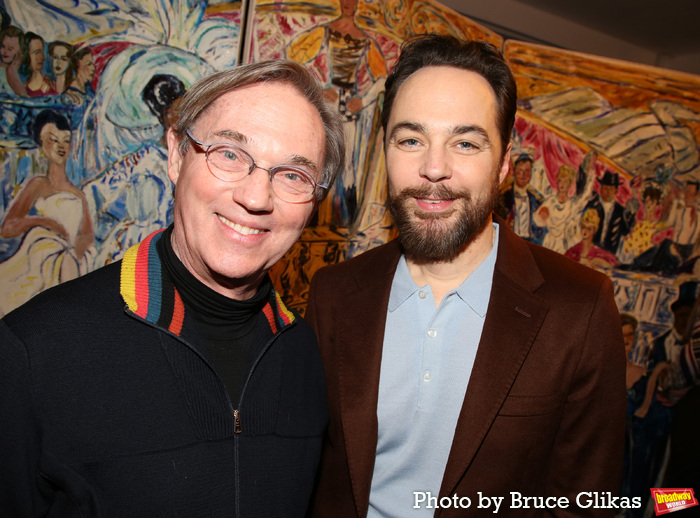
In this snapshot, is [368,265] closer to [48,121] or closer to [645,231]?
[48,121]

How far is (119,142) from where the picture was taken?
204 cm

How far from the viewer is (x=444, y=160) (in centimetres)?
184

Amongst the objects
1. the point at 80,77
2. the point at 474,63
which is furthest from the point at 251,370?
the point at 474,63

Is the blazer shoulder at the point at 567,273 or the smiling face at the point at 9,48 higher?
the smiling face at the point at 9,48

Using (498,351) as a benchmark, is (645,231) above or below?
above

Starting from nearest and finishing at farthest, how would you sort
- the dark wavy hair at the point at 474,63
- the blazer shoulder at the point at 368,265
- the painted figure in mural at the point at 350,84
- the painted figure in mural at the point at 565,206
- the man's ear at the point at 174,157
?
the man's ear at the point at 174,157 → the dark wavy hair at the point at 474,63 → the blazer shoulder at the point at 368,265 → the painted figure in mural at the point at 350,84 → the painted figure in mural at the point at 565,206

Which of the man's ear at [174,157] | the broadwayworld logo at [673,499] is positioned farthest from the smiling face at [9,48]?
the broadwayworld logo at [673,499]

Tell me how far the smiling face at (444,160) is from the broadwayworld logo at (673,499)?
8.83 feet

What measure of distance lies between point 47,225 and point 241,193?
1.09m

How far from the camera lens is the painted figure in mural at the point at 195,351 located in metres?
1.16

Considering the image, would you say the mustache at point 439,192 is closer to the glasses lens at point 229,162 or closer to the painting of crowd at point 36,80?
the glasses lens at point 229,162

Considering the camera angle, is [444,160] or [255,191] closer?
[255,191]

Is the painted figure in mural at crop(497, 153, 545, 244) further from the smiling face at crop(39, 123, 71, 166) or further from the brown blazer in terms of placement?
the smiling face at crop(39, 123, 71, 166)

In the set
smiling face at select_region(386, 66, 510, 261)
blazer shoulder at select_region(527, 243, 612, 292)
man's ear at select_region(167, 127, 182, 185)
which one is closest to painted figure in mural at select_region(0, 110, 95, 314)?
man's ear at select_region(167, 127, 182, 185)
